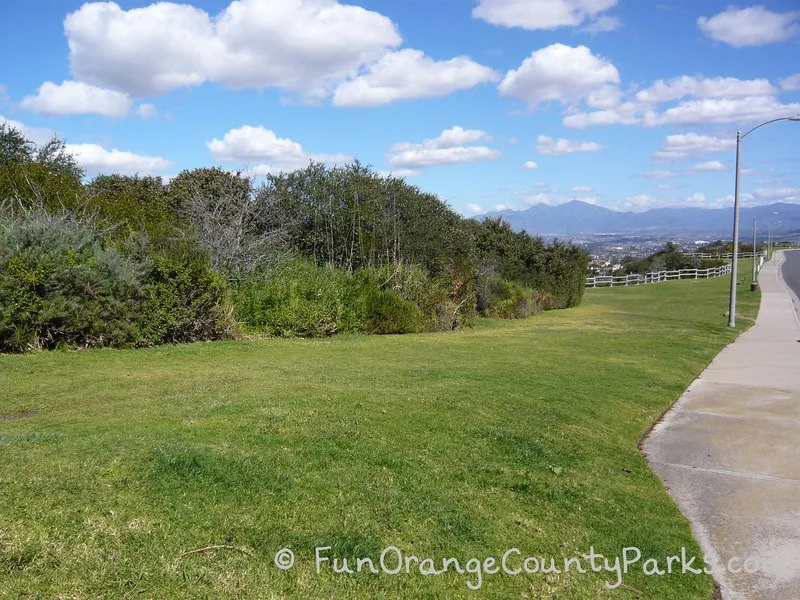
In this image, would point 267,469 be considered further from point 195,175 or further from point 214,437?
point 195,175

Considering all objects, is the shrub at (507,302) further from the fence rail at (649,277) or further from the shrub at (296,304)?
the fence rail at (649,277)

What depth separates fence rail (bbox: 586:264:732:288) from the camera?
197 ft

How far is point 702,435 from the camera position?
8.34 m

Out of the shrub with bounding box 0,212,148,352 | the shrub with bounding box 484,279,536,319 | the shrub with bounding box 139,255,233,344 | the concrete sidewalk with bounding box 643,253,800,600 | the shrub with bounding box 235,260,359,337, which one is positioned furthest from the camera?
the shrub with bounding box 484,279,536,319

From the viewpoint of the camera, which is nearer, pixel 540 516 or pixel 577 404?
pixel 540 516

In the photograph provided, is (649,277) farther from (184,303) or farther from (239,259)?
(184,303)

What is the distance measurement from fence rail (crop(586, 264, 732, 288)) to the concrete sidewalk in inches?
1875

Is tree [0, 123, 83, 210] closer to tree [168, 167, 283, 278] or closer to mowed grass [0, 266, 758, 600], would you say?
tree [168, 167, 283, 278]

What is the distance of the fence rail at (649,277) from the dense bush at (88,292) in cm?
4839

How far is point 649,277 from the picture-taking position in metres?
63.9

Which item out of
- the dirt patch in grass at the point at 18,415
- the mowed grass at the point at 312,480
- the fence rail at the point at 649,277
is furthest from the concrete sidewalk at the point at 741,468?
the fence rail at the point at 649,277

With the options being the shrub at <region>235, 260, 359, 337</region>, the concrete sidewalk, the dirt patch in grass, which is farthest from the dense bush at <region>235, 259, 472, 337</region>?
the dirt patch in grass

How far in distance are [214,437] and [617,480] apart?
3.70m

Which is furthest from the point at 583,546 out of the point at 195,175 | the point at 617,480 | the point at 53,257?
the point at 195,175
